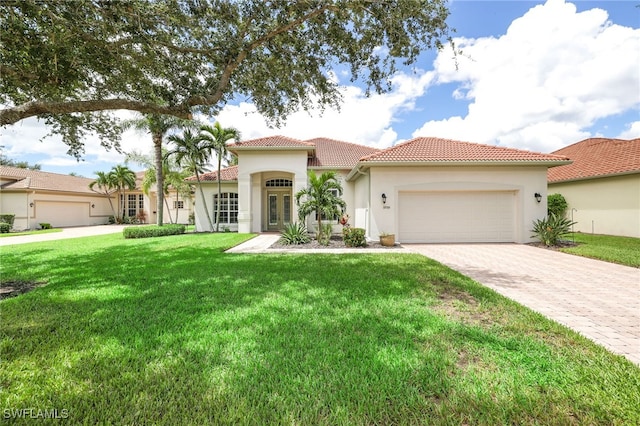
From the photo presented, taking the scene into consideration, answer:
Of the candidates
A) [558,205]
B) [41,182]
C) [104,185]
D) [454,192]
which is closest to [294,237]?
[454,192]

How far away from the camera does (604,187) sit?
1497 centimetres

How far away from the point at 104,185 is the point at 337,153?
2575 cm

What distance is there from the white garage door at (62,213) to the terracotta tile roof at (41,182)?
1418mm

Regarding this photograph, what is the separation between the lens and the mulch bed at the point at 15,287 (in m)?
5.52

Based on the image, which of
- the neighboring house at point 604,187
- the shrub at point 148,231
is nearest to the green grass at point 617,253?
the neighboring house at point 604,187

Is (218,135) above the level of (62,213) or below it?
above

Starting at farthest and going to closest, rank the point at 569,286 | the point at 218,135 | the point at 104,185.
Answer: the point at 104,185 < the point at 218,135 < the point at 569,286

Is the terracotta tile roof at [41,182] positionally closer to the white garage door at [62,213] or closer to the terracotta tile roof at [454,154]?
the white garage door at [62,213]

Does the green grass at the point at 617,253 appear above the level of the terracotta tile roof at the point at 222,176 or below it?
below

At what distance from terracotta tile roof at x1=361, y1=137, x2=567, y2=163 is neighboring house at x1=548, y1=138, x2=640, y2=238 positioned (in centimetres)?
509

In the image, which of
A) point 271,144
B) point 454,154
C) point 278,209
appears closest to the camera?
point 454,154

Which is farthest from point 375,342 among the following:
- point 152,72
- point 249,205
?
point 249,205

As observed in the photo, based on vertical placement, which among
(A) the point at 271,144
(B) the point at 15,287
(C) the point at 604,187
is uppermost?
(A) the point at 271,144

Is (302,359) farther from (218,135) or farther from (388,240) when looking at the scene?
(218,135)
